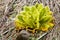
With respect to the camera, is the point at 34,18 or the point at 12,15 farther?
the point at 12,15

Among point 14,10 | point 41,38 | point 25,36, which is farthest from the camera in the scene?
point 14,10

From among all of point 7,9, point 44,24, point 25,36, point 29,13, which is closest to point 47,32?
point 44,24

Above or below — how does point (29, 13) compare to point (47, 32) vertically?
above

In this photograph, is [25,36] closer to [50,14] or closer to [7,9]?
[50,14]

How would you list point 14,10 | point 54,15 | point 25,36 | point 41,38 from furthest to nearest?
point 14,10 < point 54,15 < point 41,38 < point 25,36

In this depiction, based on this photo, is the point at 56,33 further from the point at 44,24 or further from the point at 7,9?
the point at 7,9

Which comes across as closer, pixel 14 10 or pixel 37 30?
pixel 37 30
